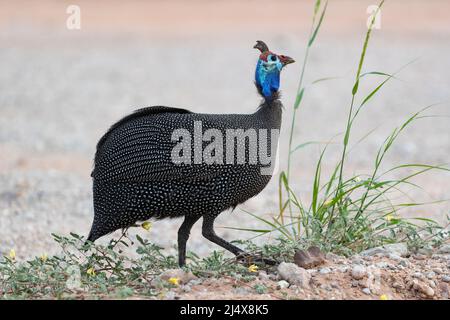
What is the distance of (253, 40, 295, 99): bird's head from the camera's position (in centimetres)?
471

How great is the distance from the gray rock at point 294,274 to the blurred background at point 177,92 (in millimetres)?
A: 2230

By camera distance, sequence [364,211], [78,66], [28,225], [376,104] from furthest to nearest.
Result: 1. [78,66]
2. [376,104]
3. [28,225]
4. [364,211]

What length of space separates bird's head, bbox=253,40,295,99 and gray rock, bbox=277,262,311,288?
95cm

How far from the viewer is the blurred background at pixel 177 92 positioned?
7.93 metres

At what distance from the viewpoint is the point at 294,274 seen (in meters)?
4.29

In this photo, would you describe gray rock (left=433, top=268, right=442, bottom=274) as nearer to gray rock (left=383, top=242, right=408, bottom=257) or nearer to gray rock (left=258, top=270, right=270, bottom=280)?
gray rock (left=383, top=242, right=408, bottom=257)

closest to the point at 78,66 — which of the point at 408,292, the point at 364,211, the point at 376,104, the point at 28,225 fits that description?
the point at 376,104

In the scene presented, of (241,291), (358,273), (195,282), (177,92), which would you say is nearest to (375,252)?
(358,273)

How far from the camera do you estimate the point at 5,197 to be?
26.1 feet

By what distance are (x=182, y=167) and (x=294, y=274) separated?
0.77 metres

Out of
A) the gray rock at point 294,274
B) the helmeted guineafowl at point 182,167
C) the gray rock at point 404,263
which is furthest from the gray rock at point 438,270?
the helmeted guineafowl at point 182,167

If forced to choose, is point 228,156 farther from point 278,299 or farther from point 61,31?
point 61,31

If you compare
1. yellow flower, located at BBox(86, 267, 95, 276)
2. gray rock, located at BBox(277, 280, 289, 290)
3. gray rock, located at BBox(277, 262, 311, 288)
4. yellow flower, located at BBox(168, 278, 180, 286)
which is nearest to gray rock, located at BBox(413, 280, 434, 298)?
gray rock, located at BBox(277, 262, 311, 288)

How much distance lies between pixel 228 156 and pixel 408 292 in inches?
43.6
